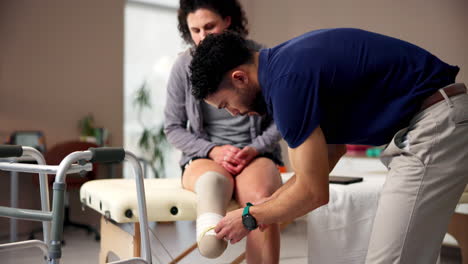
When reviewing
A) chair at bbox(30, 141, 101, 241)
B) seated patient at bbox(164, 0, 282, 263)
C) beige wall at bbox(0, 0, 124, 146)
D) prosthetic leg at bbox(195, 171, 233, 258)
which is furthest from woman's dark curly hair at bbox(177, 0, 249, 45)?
beige wall at bbox(0, 0, 124, 146)

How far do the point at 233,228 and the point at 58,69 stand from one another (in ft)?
9.95

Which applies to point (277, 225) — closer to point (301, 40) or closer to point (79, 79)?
point (301, 40)

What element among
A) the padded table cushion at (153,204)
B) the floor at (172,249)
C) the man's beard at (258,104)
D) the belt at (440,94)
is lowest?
the floor at (172,249)

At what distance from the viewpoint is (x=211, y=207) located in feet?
4.43

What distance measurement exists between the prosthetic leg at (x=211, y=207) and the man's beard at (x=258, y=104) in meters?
0.33

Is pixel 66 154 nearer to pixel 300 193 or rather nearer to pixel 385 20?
pixel 385 20

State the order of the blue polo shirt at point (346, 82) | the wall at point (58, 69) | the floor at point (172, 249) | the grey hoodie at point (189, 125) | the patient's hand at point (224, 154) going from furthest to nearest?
the wall at point (58, 69) < the floor at point (172, 249) < the grey hoodie at point (189, 125) < the patient's hand at point (224, 154) < the blue polo shirt at point (346, 82)

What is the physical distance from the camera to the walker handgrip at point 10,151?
115 centimetres

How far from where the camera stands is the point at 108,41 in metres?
3.94

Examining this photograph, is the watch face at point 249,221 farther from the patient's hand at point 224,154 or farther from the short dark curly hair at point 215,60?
the patient's hand at point 224,154

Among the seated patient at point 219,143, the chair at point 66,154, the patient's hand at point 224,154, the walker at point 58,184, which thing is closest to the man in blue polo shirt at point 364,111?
the walker at point 58,184

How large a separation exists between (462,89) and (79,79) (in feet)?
10.7

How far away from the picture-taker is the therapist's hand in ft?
3.72

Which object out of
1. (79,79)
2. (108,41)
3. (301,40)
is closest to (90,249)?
(79,79)
